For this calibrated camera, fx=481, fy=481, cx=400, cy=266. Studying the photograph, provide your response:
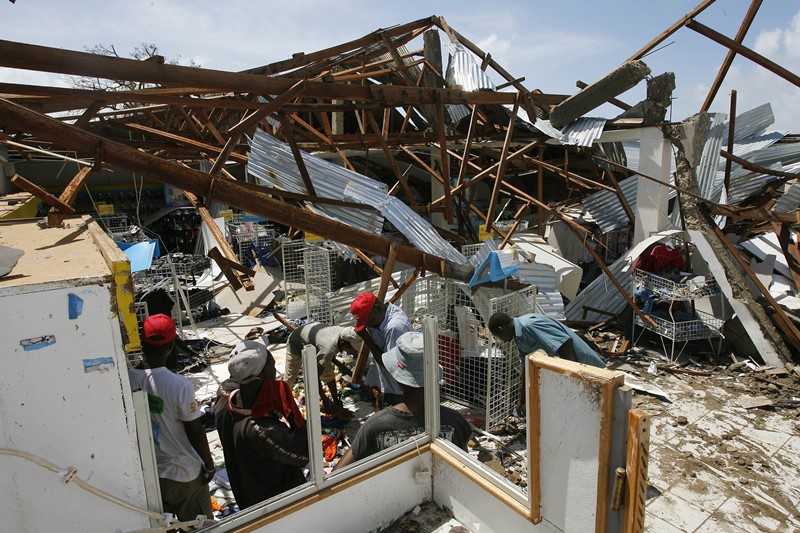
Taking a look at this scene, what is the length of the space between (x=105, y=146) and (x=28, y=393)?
8.04ft

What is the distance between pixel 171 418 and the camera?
9.41 ft

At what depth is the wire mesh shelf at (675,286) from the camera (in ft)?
21.4

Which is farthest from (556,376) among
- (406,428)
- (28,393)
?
(28,393)

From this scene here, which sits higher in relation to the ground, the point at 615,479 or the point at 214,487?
the point at 615,479

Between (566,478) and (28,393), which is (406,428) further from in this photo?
(28,393)

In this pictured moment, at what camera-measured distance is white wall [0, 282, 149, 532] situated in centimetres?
170

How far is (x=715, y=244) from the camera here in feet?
Result: 22.4

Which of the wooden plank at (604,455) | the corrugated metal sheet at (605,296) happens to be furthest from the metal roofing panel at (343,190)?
the corrugated metal sheet at (605,296)

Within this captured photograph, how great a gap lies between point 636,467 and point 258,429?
81.9 inches

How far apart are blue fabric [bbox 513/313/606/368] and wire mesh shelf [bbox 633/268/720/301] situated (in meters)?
2.58

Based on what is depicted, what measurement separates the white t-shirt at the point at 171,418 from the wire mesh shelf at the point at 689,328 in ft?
20.2

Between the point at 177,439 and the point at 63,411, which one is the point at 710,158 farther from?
the point at 63,411

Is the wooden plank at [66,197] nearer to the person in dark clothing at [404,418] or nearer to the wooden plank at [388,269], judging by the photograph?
the wooden plank at [388,269]

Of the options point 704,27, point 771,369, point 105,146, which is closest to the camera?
point 105,146
